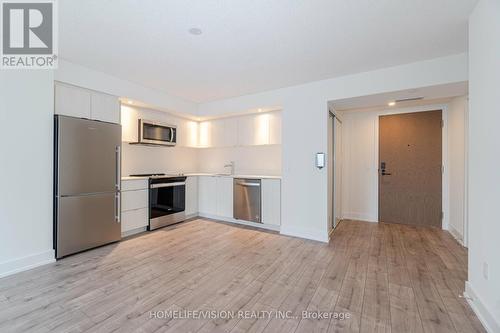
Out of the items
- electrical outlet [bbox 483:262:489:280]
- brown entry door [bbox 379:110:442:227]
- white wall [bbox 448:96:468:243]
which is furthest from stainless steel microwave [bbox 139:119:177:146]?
white wall [bbox 448:96:468:243]

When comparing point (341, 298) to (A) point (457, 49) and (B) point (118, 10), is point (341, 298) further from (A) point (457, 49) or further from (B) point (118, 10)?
(B) point (118, 10)

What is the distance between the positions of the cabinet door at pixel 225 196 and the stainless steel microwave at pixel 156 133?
1274 mm

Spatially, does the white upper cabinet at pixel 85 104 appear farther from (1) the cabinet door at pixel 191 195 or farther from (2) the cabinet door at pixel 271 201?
(2) the cabinet door at pixel 271 201

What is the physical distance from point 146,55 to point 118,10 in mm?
829

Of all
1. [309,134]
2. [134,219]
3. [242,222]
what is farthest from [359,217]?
[134,219]

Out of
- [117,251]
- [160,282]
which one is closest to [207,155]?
[117,251]

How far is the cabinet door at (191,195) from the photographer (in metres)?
4.80

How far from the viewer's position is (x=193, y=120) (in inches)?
211

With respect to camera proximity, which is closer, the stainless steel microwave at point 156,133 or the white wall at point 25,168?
the white wall at point 25,168

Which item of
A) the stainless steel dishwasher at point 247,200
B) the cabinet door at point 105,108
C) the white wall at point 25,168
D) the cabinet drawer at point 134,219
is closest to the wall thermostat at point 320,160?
the stainless steel dishwasher at point 247,200

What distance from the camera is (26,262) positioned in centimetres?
255

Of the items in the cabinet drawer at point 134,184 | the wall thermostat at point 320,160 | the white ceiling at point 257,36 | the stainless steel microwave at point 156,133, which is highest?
the white ceiling at point 257,36

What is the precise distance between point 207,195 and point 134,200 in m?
1.54

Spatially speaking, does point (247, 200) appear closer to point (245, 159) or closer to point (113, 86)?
point (245, 159)
